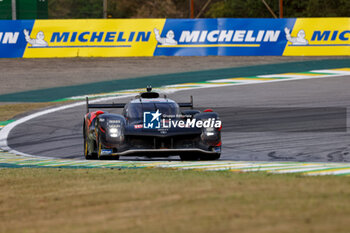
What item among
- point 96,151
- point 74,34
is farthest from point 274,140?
point 74,34

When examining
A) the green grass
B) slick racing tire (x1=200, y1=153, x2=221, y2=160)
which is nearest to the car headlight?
slick racing tire (x1=200, y1=153, x2=221, y2=160)

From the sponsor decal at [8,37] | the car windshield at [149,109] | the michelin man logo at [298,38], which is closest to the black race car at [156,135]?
the car windshield at [149,109]

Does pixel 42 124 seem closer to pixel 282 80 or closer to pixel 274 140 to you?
pixel 274 140

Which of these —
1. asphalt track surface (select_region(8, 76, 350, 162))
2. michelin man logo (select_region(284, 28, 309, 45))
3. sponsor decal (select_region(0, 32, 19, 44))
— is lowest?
asphalt track surface (select_region(8, 76, 350, 162))

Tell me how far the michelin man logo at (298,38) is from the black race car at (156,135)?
1647 centimetres

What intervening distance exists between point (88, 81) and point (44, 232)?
852 inches

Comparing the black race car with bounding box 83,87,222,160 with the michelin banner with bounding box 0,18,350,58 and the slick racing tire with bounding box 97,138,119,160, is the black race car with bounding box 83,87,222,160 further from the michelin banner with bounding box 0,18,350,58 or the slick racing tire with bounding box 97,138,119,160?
the michelin banner with bounding box 0,18,350,58

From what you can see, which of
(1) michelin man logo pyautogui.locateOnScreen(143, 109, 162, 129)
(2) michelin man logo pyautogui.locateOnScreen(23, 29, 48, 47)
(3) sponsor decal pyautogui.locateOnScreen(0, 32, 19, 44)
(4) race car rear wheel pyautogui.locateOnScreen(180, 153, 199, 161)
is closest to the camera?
(1) michelin man logo pyautogui.locateOnScreen(143, 109, 162, 129)

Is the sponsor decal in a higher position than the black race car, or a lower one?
higher

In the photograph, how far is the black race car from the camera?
12.0 m

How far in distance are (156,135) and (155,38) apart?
17609 millimetres

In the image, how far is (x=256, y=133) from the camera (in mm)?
15820

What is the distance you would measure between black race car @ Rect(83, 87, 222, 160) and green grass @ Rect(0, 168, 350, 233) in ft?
10.5

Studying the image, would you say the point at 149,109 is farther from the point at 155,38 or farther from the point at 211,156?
the point at 155,38
